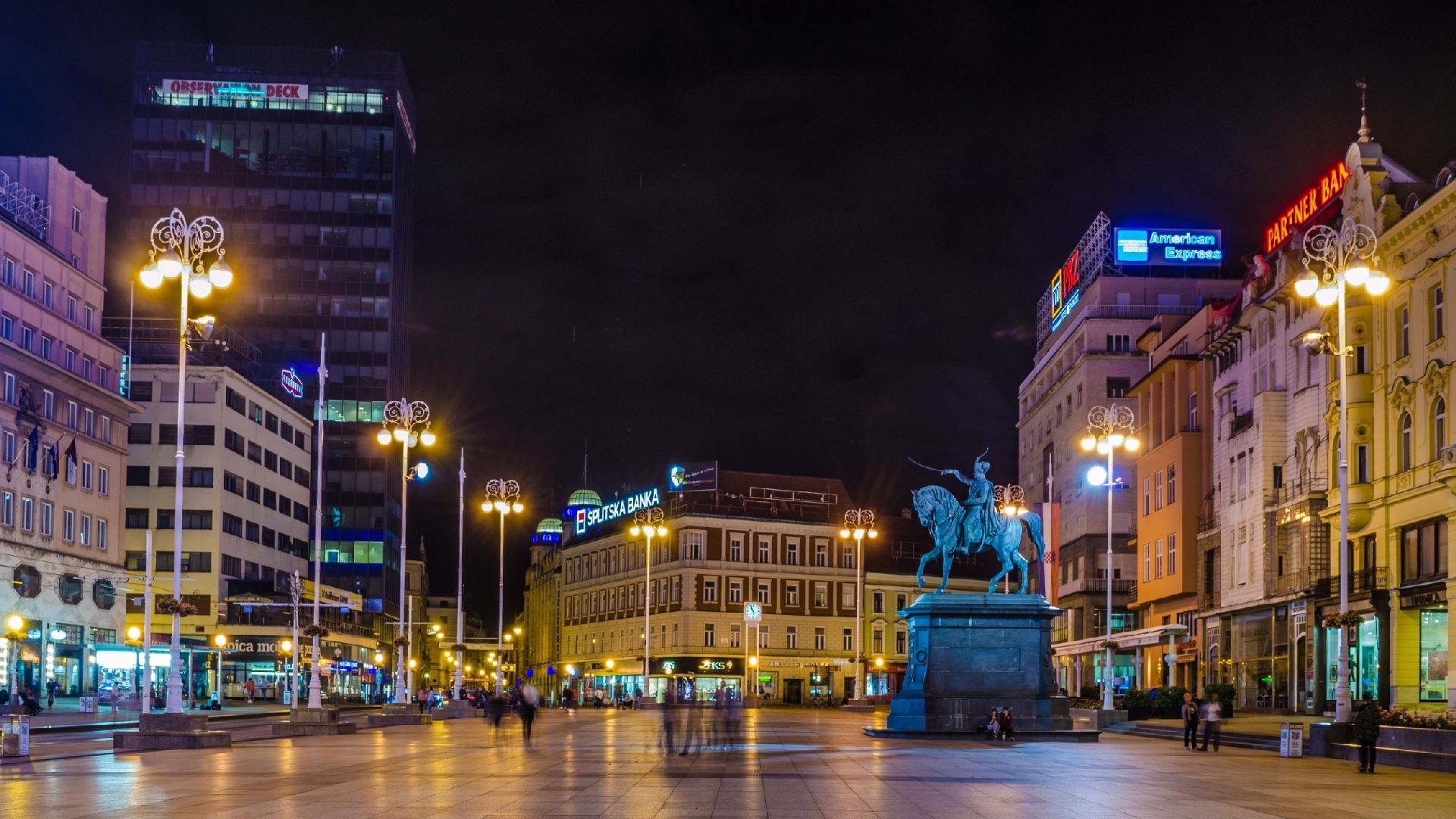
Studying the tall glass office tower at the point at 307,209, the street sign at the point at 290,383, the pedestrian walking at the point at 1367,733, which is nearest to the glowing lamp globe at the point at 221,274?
the pedestrian walking at the point at 1367,733

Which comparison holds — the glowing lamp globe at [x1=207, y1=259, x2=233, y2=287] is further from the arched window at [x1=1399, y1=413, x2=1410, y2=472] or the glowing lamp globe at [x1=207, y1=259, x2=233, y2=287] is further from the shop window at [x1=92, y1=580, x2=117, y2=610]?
the shop window at [x1=92, y1=580, x2=117, y2=610]

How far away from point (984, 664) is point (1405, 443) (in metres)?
20.5

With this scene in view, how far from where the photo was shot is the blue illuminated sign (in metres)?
112

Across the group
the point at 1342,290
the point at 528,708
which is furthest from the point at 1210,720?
the point at 528,708

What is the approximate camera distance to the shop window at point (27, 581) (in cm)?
7512

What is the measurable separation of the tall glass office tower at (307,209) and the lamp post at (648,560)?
106 ft

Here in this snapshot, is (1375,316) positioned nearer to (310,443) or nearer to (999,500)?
(999,500)

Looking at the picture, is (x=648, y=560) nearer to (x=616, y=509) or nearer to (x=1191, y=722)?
(x=616, y=509)

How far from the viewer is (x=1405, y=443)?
2229 inches

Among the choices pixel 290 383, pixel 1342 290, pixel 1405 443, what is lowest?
pixel 1405 443

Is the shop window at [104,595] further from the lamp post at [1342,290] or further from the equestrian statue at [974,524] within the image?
the lamp post at [1342,290]

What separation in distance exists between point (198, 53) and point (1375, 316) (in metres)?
125

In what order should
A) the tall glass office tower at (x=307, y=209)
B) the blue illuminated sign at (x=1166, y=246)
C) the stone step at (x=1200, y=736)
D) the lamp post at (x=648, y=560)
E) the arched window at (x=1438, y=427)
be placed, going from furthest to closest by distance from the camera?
the tall glass office tower at (x=307, y=209)
the blue illuminated sign at (x=1166, y=246)
the lamp post at (x=648, y=560)
the arched window at (x=1438, y=427)
the stone step at (x=1200, y=736)

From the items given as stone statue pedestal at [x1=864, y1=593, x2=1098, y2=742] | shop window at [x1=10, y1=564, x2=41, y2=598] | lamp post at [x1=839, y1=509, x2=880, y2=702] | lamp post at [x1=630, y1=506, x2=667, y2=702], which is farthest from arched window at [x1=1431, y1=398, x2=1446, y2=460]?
shop window at [x1=10, y1=564, x2=41, y2=598]
